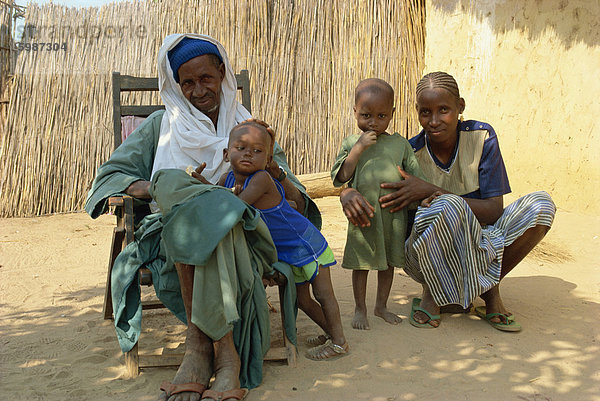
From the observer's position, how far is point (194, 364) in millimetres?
2473

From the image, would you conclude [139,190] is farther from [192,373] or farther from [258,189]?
[192,373]

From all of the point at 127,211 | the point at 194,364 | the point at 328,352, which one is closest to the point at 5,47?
the point at 127,211

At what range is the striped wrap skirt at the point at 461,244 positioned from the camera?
123 inches

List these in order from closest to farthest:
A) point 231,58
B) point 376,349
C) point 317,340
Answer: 1. point 376,349
2. point 317,340
3. point 231,58

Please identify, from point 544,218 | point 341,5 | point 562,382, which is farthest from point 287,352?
point 341,5

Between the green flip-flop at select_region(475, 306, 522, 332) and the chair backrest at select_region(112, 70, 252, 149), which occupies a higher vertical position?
the chair backrest at select_region(112, 70, 252, 149)

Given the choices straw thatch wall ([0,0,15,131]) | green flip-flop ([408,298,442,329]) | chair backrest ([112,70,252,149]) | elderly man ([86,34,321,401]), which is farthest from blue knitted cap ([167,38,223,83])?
straw thatch wall ([0,0,15,131])

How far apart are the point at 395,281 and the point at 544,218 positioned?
1535 mm

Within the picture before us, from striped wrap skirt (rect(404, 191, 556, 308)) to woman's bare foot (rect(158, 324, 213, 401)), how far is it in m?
1.37

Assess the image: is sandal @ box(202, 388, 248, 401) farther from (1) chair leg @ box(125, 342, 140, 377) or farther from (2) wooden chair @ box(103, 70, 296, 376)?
(1) chair leg @ box(125, 342, 140, 377)

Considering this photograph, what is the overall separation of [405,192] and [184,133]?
4.44ft

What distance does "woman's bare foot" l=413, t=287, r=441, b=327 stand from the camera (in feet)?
11.0

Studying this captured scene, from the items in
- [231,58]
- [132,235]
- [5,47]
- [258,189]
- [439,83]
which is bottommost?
[132,235]

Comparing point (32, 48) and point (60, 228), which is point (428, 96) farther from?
point (32, 48)
